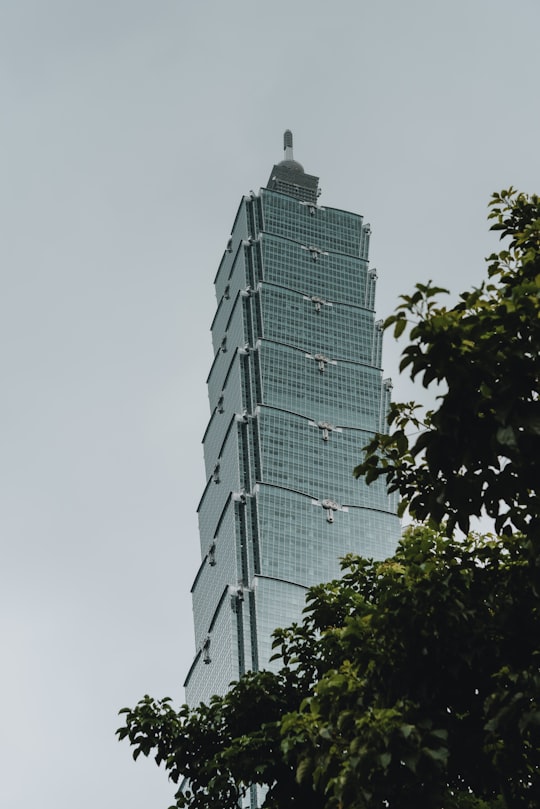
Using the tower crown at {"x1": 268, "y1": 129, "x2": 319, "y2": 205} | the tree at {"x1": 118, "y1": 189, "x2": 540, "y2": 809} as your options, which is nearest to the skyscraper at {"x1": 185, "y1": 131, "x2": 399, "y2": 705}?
the tower crown at {"x1": 268, "y1": 129, "x2": 319, "y2": 205}

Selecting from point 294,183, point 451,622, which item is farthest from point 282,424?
point 451,622

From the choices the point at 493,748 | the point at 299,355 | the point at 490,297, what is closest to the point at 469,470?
the point at 490,297

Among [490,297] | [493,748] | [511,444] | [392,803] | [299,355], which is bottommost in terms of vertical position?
[392,803]

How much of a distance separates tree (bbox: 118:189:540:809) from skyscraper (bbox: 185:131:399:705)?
406 feet

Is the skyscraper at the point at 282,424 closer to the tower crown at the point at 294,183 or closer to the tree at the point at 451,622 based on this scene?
the tower crown at the point at 294,183

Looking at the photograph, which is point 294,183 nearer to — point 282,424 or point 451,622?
point 282,424

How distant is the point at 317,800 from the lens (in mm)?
18859

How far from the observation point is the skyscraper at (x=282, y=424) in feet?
481

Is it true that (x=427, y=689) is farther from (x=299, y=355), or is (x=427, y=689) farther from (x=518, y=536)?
(x=299, y=355)

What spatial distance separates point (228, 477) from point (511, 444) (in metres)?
146

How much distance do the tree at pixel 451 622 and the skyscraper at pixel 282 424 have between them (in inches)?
4870

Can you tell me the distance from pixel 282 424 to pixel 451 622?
14348cm

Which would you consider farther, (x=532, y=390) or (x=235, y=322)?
(x=235, y=322)

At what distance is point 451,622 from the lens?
15523 millimetres
